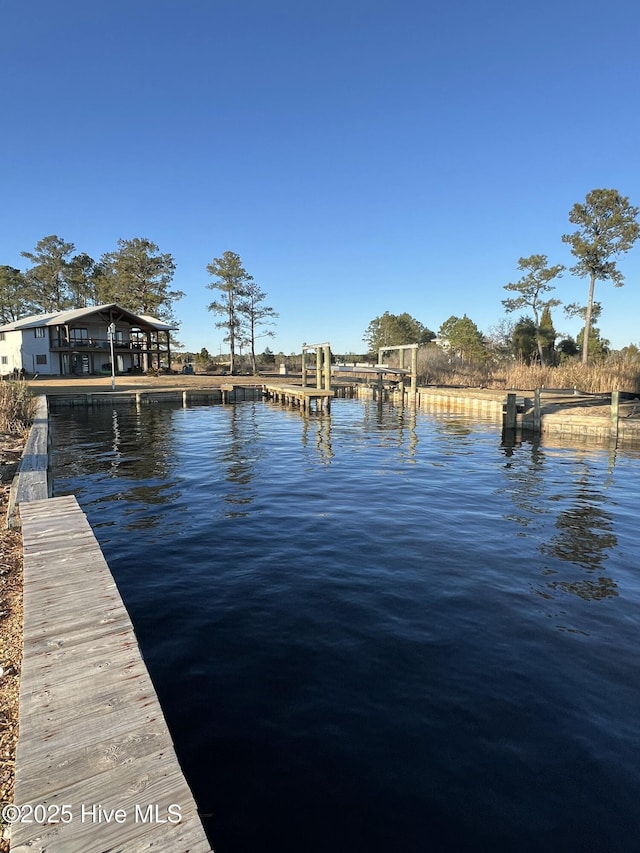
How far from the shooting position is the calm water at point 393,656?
312cm

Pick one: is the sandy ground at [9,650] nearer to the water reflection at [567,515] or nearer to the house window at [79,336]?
the water reflection at [567,515]

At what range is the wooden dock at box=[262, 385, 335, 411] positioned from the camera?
2928cm

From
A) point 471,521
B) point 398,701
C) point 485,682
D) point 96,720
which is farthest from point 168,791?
point 471,521

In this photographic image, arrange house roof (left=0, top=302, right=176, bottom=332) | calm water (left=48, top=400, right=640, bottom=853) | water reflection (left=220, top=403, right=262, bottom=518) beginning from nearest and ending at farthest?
calm water (left=48, top=400, right=640, bottom=853) → water reflection (left=220, top=403, right=262, bottom=518) → house roof (left=0, top=302, right=176, bottom=332)

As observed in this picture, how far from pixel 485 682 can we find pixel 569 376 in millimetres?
27751

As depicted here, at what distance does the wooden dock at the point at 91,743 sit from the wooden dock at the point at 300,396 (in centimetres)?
2524

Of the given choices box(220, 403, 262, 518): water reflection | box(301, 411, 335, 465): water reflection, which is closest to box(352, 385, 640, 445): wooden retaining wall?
box(301, 411, 335, 465): water reflection

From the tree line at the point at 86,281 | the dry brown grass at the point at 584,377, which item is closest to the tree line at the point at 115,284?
the tree line at the point at 86,281

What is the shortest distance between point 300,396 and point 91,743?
27775mm

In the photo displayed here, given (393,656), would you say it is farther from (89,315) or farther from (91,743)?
(89,315)

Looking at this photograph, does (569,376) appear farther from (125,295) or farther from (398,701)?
(125,295)

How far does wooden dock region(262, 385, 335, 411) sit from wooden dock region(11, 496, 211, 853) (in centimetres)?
2524

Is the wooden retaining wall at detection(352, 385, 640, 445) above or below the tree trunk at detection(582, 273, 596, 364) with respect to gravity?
below

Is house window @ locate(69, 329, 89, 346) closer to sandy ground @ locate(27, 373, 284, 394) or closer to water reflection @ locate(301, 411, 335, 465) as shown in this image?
sandy ground @ locate(27, 373, 284, 394)
